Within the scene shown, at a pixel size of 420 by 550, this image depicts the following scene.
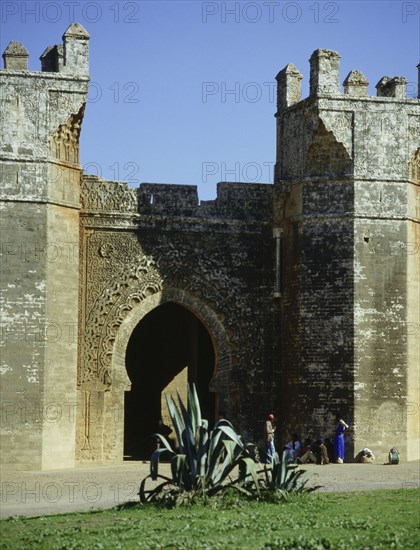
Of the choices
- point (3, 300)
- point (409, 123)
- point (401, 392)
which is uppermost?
point (409, 123)

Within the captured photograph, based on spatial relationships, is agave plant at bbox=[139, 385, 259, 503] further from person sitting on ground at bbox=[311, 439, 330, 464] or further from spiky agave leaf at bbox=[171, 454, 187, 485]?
person sitting on ground at bbox=[311, 439, 330, 464]

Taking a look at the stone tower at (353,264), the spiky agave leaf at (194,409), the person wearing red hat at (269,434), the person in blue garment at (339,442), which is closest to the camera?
the spiky agave leaf at (194,409)

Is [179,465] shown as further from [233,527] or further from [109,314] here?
[109,314]

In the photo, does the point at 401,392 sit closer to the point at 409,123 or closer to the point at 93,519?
the point at 409,123

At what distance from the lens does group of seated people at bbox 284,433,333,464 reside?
1938 centimetres

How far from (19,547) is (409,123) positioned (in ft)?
41.4

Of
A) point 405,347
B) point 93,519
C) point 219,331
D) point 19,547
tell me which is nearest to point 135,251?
point 219,331

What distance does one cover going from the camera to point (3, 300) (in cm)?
1878

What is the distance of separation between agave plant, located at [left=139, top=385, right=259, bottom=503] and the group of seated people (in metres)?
6.32

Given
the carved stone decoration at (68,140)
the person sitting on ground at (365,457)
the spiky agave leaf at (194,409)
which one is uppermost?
the carved stone decoration at (68,140)

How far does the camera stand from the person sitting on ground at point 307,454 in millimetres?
19438

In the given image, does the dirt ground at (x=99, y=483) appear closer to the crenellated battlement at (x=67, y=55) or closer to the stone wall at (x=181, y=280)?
the stone wall at (x=181, y=280)

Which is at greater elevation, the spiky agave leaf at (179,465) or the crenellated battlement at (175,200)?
the crenellated battlement at (175,200)

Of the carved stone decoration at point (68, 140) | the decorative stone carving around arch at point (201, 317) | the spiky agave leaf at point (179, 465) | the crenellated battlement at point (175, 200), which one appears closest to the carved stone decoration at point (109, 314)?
the decorative stone carving around arch at point (201, 317)
